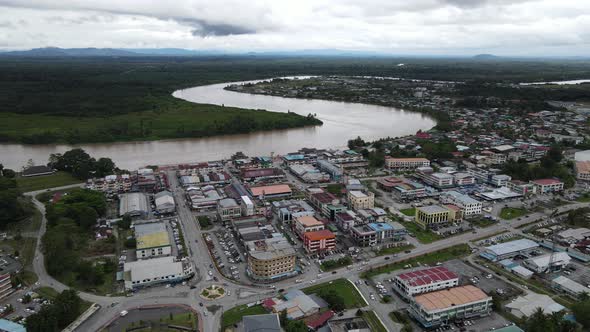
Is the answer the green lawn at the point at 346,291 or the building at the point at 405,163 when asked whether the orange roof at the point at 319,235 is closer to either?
the green lawn at the point at 346,291

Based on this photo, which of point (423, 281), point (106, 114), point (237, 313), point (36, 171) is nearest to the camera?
point (237, 313)

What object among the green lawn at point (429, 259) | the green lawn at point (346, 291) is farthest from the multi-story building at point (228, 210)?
the green lawn at point (429, 259)

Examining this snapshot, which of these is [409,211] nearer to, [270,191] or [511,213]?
[511,213]

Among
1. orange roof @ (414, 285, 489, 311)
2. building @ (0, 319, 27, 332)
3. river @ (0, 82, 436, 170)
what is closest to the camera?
building @ (0, 319, 27, 332)

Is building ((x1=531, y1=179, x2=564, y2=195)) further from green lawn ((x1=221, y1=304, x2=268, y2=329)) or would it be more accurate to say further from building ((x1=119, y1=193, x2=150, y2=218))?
building ((x1=119, y1=193, x2=150, y2=218))

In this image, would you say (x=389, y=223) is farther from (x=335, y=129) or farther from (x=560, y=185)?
(x=335, y=129)

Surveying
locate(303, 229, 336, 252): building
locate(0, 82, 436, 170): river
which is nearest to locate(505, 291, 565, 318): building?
locate(303, 229, 336, 252): building

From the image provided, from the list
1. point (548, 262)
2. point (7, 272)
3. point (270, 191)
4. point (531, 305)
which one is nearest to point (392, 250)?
point (531, 305)
